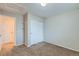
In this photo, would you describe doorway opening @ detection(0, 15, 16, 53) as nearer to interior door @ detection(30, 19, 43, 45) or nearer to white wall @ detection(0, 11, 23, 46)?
white wall @ detection(0, 11, 23, 46)

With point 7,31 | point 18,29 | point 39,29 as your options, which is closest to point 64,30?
point 39,29

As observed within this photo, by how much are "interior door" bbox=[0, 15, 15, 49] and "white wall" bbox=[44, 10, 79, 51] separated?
55 cm

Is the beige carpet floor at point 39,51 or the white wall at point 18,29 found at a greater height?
the white wall at point 18,29

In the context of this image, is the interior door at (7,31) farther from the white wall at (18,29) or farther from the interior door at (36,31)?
the interior door at (36,31)

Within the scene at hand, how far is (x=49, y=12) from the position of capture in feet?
4.22

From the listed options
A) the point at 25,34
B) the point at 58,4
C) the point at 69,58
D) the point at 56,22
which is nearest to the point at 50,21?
the point at 56,22

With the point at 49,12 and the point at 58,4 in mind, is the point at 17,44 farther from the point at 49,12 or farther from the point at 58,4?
the point at 58,4

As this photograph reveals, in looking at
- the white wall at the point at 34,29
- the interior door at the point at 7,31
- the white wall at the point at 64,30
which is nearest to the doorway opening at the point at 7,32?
the interior door at the point at 7,31

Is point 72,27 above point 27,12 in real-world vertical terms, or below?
below

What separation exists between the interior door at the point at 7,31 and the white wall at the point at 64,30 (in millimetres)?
546

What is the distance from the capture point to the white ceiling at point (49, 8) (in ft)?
3.81

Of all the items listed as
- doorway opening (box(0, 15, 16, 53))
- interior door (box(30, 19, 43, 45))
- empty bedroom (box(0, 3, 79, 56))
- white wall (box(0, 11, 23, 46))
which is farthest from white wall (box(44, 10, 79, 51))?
doorway opening (box(0, 15, 16, 53))

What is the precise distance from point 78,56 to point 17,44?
91cm

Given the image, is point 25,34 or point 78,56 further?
point 25,34
